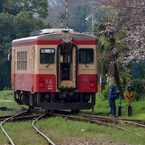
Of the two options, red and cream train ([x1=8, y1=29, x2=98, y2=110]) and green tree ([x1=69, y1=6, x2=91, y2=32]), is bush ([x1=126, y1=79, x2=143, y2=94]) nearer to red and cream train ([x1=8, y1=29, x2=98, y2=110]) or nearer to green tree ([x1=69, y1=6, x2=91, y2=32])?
red and cream train ([x1=8, y1=29, x2=98, y2=110])

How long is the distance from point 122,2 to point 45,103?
6.21 meters

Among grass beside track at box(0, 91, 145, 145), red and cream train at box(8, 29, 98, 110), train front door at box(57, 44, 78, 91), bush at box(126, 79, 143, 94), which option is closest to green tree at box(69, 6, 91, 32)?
bush at box(126, 79, 143, 94)

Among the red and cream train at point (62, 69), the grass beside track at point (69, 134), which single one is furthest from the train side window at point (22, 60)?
the grass beside track at point (69, 134)

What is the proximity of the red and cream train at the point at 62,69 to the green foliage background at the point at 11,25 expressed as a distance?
26.1 meters

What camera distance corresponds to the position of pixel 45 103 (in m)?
13.7

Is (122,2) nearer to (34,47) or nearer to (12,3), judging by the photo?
(34,47)

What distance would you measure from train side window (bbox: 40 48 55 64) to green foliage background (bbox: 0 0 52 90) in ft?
86.2

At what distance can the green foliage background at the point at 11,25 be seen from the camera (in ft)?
133

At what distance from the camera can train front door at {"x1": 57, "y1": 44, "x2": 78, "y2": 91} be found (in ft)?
44.5

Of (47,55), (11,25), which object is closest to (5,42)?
(11,25)

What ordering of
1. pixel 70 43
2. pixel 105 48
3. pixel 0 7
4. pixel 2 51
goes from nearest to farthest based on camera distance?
pixel 70 43
pixel 105 48
pixel 2 51
pixel 0 7

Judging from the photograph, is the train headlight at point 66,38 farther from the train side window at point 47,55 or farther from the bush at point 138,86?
the bush at point 138,86

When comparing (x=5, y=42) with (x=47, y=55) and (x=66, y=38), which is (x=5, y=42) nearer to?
(x=47, y=55)

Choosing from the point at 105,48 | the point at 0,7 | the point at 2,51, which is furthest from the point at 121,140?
the point at 0,7
